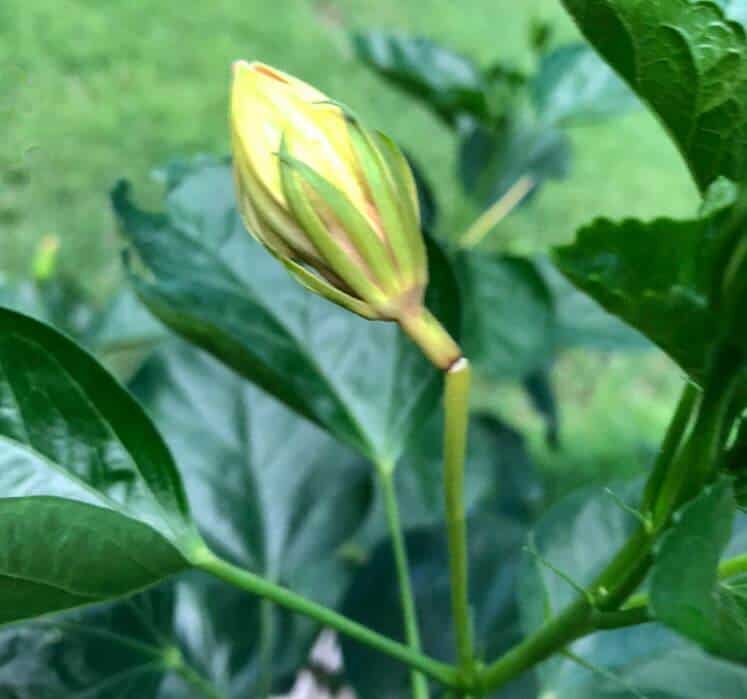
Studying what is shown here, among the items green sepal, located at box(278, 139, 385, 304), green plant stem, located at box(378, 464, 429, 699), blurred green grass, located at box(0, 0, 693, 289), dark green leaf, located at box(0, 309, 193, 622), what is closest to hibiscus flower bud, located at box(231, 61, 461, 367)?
green sepal, located at box(278, 139, 385, 304)

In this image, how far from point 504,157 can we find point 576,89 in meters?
0.12

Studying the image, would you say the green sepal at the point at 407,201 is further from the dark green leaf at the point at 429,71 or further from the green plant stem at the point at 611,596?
the dark green leaf at the point at 429,71

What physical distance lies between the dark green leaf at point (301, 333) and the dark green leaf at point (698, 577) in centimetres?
27

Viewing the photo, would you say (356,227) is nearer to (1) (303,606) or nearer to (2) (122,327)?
(1) (303,606)

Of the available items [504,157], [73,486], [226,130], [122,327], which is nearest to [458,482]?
[73,486]

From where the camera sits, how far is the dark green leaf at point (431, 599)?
63 cm

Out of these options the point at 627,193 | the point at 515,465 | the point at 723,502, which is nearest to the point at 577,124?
the point at 515,465

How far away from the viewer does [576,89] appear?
3.51 feet

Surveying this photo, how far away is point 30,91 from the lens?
474 millimetres

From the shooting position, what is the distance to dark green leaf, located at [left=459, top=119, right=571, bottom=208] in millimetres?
1111

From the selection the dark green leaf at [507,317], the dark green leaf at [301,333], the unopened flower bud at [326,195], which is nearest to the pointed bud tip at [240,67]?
the unopened flower bud at [326,195]

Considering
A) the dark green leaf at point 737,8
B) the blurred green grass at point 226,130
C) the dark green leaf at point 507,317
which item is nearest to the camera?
the dark green leaf at point 737,8

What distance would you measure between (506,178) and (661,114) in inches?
32.7

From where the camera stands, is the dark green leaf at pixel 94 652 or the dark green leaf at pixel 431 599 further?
the dark green leaf at pixel 431 599
